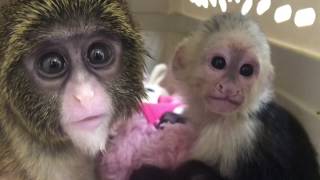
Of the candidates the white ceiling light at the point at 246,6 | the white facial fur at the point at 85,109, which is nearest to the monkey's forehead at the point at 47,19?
the white facial fur at the point at 85,109

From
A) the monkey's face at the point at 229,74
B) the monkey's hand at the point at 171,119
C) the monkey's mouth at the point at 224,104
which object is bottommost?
the monkey's hand at the point at 171,119

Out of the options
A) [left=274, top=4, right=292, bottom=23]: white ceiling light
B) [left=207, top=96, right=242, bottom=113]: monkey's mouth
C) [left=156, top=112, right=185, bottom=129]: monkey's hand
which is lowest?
[left=156, top=112, right=185, bottom=129]: monkey's hand

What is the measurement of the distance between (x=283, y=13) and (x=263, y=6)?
121 mm

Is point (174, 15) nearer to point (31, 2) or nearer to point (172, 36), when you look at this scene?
point (172, 36)

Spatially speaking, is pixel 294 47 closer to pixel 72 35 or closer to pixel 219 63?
pixel 219 63

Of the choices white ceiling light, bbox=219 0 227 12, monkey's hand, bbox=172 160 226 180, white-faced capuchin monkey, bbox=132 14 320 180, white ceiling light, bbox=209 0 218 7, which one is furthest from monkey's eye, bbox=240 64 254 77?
white ceiling light, bbox=209 0 218 7

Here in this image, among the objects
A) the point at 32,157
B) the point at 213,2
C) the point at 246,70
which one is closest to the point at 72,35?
the point at 32,157

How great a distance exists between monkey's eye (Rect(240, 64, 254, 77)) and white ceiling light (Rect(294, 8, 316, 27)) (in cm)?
17

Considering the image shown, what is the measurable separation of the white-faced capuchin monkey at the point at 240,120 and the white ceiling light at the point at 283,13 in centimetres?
12

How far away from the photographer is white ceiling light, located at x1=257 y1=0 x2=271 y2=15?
1.44 m

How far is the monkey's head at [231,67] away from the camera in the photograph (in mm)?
1191

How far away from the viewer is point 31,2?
1.04 m

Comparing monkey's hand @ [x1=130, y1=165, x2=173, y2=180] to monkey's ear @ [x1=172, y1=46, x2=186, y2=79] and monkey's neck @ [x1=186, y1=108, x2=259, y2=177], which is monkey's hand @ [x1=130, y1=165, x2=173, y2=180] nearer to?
monkey's neck @ [x1=186, y1=108, x2=259, y2=177]

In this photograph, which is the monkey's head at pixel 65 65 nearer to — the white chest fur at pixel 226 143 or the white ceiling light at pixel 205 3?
the white chest fur at pixel 226 143
